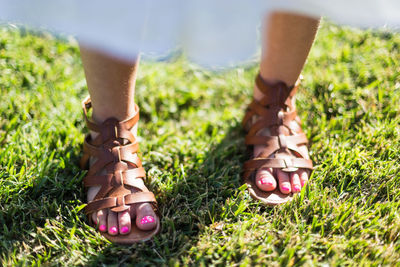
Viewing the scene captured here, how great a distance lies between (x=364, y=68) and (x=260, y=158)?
97 centimetres

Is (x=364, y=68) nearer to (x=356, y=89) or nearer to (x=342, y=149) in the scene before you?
(x=356, y=89)

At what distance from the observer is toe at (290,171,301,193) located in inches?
55.4

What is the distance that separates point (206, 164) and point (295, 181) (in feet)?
1.16

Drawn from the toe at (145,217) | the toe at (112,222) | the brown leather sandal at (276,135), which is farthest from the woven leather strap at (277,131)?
the toe at (112,222)

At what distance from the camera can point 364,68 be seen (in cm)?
206

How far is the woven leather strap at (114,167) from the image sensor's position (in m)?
1.31

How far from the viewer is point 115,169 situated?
1365 mm

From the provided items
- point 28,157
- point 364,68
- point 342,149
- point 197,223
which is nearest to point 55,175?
point 28,157

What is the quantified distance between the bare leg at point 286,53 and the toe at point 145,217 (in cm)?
40

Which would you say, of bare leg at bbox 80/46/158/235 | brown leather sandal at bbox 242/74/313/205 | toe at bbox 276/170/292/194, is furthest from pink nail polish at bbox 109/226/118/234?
toe at bbox 276/170/292/194

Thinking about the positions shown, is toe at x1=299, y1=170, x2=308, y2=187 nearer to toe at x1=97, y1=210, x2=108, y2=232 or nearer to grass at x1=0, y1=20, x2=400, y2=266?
grass at x1=0, y1=20, x2=400, y2=266

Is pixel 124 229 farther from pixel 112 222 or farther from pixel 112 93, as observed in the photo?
pixel 112 93

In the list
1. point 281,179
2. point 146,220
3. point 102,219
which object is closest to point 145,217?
point 146,220

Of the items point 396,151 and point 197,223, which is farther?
point 396,151
